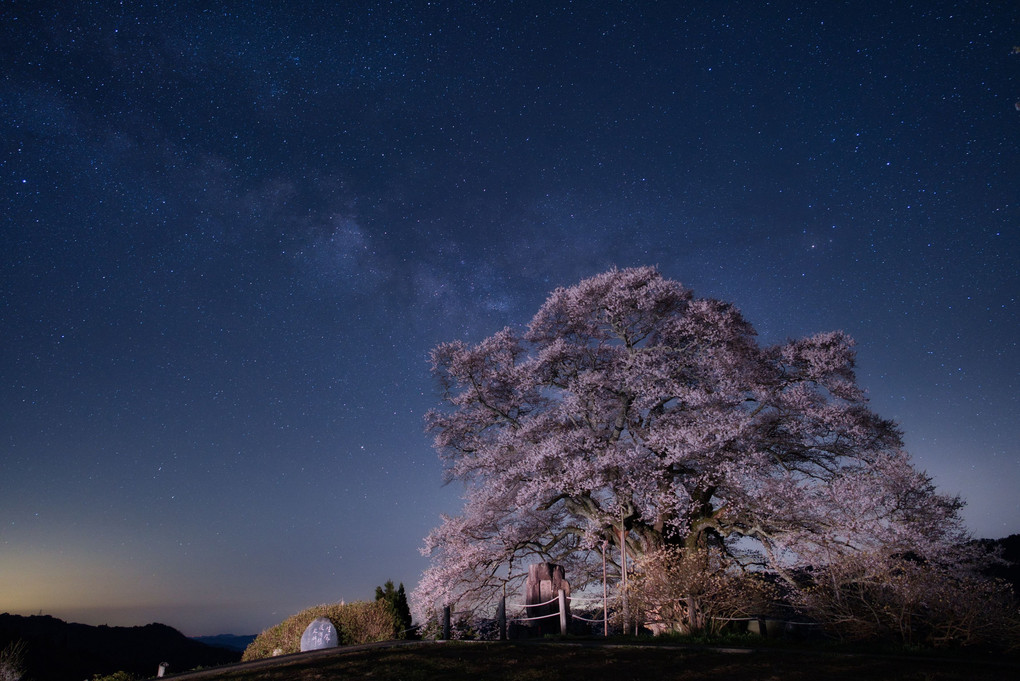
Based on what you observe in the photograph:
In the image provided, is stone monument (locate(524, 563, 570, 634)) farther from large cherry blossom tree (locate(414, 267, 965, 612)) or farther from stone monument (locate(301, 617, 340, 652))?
stone monument (locate(301, 617, 340, 652))

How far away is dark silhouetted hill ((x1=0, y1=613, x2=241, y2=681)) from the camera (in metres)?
45.2

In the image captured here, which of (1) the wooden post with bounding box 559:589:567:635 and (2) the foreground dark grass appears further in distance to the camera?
(1) the wooden post with bounding box 559:589:567:635

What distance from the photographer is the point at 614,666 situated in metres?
9.15

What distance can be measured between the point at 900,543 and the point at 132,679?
22.5 m

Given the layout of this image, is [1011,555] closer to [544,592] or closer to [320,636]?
[544,592]

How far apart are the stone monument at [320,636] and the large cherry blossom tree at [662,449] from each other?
2618mm

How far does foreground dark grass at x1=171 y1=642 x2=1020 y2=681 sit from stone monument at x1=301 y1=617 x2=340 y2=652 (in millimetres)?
5010

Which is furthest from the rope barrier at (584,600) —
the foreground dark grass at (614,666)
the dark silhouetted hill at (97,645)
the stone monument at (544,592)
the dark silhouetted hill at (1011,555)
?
the dark silhouetted hill at (97,645)

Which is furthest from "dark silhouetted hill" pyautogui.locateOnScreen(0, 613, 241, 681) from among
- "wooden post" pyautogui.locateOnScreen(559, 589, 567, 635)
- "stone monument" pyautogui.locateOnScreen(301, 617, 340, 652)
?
"wooden post" pyautogui.locateOnScreen(559, 589, 567, 635)

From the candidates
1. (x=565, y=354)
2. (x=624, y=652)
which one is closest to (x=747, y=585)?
(x=624, y=652)

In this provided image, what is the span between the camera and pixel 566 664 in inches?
372

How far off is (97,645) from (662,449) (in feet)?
224

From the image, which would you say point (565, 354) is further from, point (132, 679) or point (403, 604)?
point (132, 679)

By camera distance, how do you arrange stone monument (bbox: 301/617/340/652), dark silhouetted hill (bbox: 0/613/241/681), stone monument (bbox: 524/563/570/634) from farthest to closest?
dark silhouetted hill (bbox: 0/613/241/681) → stone monument (bbox: 524/563/570/634) → stone monument (bbox: 301/617/340/652)
